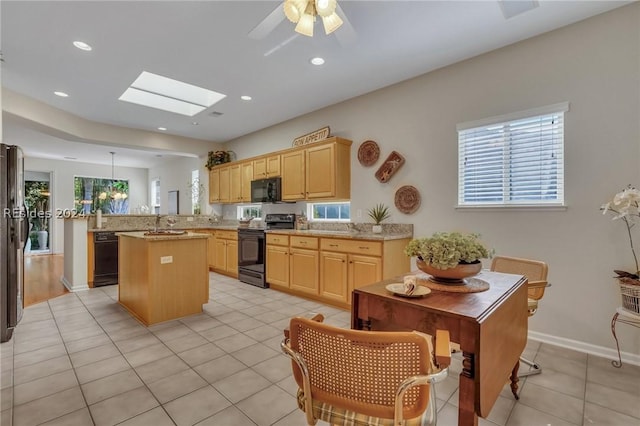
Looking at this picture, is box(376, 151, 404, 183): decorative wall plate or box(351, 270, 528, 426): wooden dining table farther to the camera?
box(376, 151, 404, 183): decorative wall plate

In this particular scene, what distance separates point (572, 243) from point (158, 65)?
4609 mm

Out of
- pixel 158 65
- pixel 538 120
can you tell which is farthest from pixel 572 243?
pixel 158 65

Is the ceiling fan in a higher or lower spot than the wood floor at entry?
higher

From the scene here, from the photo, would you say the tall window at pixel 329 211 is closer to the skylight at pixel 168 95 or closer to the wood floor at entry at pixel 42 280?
the skylight at pixel 168 95

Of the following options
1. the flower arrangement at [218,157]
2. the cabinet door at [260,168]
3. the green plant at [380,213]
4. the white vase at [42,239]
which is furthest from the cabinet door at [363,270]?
the white vase at [42,239]

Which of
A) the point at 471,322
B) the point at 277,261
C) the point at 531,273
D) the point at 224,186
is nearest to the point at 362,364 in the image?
the point at 471,322

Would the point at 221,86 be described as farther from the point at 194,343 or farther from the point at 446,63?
the point at 194,343

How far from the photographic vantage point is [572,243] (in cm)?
269

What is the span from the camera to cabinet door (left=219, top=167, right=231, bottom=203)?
21.0 feet

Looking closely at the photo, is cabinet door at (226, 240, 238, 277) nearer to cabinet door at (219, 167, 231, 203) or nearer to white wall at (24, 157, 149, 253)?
cabinet door at (219, 167, 231, 203)

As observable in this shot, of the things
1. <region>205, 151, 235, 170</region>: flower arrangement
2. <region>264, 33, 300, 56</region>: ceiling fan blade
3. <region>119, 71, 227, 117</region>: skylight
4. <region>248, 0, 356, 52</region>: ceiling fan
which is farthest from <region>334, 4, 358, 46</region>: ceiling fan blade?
<region>205, 151, 235, 170</region>: flower arrangement

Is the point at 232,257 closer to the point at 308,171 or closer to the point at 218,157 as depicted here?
the point at 308,171

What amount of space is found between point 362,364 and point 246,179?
5.30 m

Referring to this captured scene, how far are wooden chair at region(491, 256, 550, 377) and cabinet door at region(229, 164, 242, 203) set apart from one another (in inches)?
188
